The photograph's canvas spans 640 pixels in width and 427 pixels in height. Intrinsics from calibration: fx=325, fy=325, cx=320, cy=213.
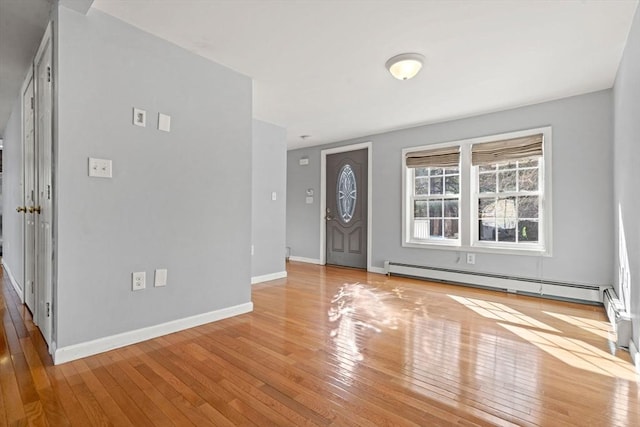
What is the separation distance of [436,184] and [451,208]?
1.40 feet

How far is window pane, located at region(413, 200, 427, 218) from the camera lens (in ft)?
16.4

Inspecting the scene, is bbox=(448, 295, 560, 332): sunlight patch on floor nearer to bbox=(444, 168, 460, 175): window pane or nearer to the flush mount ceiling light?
bbox=(444, 168, 460, 175): window pane

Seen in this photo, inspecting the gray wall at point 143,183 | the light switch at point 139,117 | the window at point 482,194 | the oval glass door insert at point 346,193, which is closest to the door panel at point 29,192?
the gray wall at point 143,183

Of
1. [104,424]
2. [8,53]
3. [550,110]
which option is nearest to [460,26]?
[550,110]

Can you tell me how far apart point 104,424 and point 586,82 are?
474cm

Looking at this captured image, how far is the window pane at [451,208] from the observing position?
4.65 metres

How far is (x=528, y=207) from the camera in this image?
13.2 feet

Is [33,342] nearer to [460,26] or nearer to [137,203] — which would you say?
[137,203]

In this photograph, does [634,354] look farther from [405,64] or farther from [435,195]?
[435,195]

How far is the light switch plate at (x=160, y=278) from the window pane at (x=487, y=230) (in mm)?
3879

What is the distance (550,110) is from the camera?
3.83 metres

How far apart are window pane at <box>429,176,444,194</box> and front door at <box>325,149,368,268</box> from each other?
1149 millimetres

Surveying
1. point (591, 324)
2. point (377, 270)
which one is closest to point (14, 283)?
point (377, 270)

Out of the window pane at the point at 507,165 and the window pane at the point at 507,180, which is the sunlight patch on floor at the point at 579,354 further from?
the window pane at the point at 507,165
